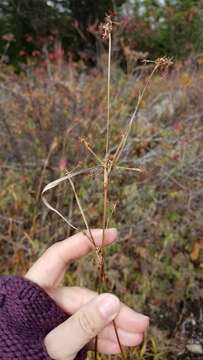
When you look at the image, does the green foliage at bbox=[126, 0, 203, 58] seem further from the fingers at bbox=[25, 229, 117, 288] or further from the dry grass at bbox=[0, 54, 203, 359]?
the fingers at bbox=[25, 229, 117, 288]

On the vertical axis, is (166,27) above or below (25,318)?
above

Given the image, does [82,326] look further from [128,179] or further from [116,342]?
[128,179]

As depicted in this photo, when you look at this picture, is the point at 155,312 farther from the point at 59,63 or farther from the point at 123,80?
the point at 59,63

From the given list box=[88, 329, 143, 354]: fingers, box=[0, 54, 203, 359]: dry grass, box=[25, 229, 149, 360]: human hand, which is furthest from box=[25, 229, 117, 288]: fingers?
box=[0, 54, 203, 359]: dry grass

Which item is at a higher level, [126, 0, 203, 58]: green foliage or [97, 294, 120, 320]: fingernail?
[126, 0, 203, 58]: green foliage

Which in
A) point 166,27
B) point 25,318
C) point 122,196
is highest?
point 166,27

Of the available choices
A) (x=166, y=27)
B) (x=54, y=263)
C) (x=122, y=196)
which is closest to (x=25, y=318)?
(x=54, y=263)
